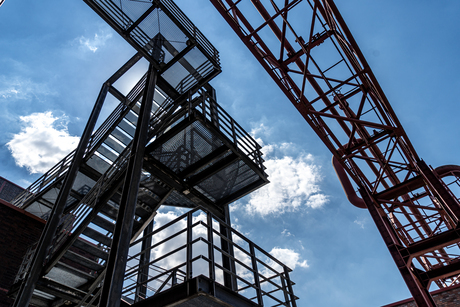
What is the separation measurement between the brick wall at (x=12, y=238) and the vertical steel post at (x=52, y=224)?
2.95 m

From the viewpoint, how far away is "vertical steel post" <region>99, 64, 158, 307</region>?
566 centimetres

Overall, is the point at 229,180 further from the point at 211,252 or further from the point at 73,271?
the point at 73,271

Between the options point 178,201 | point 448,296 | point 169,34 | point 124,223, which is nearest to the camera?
point 124,223

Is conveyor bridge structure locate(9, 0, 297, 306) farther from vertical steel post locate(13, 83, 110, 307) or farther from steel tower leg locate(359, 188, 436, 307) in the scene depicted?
steel tower leg locate(359, 188, 436, 307)

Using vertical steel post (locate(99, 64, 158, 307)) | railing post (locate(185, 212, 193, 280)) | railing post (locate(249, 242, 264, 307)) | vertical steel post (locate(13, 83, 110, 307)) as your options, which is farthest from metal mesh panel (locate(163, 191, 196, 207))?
railing post (locate(185, 212, 193, 280))

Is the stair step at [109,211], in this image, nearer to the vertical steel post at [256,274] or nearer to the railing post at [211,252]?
the railing post at [211,252]

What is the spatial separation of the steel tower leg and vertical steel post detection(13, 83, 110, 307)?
1324 centimetres

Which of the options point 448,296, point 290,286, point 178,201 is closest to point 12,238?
point 178,201

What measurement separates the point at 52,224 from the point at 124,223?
355 cm

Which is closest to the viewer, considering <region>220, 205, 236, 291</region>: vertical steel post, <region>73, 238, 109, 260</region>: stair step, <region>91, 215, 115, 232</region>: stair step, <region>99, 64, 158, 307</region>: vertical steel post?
<region>99, 64, 158, 307</region>: vertical steel post

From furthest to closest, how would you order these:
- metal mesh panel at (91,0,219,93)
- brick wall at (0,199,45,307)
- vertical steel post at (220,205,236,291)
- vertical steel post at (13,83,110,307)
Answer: brick wall at (0,199,45,307), metal mesh panel at (91,0,219,93), vertical steel post at (220,205,236,291), vertical steel post at (13,83,110,307)

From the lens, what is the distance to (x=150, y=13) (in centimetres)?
1027

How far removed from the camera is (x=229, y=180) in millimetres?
9648

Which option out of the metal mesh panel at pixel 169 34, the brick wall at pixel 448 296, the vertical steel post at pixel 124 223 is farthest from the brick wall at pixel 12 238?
the brick wall at pixel 448 296
